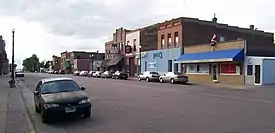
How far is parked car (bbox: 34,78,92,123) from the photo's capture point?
11453 millimetres

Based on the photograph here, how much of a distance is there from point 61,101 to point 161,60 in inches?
1769

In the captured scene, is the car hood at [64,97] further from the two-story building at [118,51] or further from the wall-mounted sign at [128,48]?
the two-story building at [118,51]

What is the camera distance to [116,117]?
41.3ft

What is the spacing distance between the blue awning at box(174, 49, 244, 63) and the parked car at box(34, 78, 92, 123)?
90.2 feet

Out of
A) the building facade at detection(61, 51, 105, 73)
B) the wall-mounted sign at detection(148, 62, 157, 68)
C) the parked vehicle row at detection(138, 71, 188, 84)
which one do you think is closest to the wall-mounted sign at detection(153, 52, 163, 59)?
the wall-mounted sign at detection(148, 62, 157, 68)

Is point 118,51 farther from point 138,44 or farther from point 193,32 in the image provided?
point 193,32

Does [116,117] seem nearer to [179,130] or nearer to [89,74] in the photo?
[179,130]

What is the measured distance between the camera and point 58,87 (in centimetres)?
1294

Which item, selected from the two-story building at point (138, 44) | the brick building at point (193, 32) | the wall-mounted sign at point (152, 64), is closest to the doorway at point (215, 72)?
the brick building at point (193, 32)

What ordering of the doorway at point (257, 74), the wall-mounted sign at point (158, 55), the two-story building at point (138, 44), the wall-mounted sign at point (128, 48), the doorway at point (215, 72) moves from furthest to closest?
the wall-mounted sign at point (128, 48) → the two-story building at point (138, 44) → the wall-mounted sign at point (158, 55) → the doorway at point (215, 72) → the doorway at point (257, 74)

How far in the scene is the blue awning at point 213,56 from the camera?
37.5 m

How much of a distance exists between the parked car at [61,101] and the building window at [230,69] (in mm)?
28781

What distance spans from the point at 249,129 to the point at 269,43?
5868cm

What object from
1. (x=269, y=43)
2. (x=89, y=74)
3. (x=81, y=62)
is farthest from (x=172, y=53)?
(x=81, y=62)
